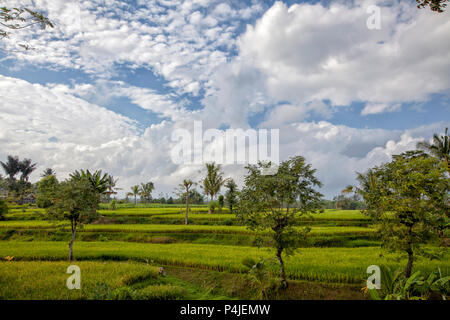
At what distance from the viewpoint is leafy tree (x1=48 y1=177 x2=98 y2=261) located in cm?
1373

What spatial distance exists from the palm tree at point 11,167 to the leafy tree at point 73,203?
270 feet

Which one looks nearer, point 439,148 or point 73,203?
point 73,203

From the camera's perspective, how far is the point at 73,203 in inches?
538

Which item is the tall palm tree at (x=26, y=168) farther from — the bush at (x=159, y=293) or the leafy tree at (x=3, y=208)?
the bush at (x=159, y=293)

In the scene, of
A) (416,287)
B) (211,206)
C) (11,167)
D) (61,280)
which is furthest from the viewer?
(11,167)

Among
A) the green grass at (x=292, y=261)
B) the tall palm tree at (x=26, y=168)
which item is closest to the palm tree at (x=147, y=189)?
the tall palm tree at (x=26, y=168)

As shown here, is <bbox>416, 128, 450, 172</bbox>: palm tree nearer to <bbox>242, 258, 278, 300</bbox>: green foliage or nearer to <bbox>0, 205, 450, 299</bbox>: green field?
<bbox>0, 205, 450, 299</bbox>: green field

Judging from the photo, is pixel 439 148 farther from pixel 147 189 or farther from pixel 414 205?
pixel 147 189

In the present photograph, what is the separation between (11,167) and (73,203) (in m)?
84.5

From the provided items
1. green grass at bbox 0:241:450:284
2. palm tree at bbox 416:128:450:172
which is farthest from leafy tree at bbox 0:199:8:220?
palm tree at bbox 416:128:450:172

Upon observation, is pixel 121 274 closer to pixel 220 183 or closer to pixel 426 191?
pixel 426 191

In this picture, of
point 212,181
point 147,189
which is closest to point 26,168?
point 147,189

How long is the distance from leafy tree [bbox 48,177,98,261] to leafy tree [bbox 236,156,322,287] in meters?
10.7

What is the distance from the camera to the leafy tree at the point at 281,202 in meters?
9.24
